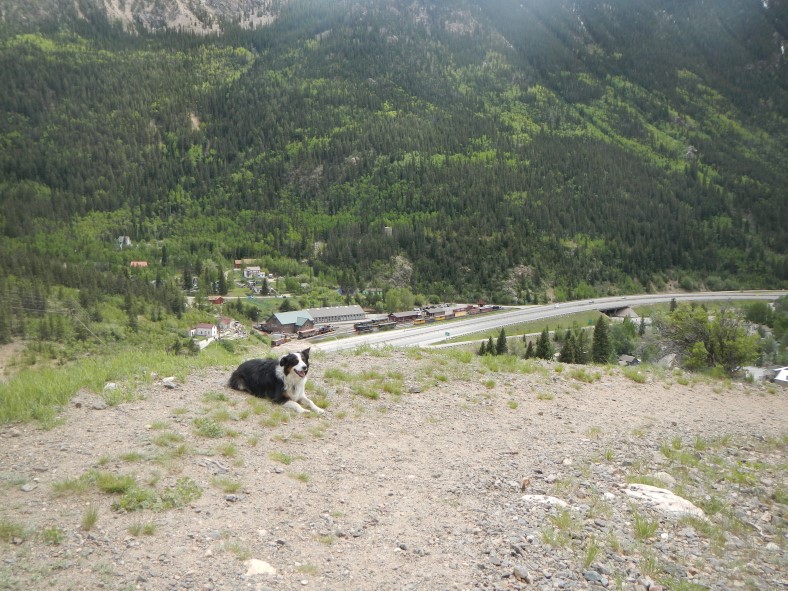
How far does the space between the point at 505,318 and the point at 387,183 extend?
7419 cm

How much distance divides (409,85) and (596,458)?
7587 inches

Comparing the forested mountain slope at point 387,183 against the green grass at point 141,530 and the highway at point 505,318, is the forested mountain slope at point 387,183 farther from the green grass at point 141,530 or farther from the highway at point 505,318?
the green grass at point 141,530

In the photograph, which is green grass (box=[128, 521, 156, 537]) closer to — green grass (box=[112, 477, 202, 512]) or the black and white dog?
green grass (box=[112, 477, 202, 512])

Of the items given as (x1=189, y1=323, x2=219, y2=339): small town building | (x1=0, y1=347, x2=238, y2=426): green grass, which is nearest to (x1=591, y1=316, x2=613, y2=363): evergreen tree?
(x1=189, y1=323, x2=219, y2=339): small town building

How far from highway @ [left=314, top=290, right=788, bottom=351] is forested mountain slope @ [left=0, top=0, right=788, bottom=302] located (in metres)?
9.12

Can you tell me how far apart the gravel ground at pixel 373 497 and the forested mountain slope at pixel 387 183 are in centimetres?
7474

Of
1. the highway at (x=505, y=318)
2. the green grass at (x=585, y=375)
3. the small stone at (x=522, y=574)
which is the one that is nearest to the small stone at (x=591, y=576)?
the small stone at (x=522, y=574)

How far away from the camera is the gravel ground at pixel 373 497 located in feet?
16.3

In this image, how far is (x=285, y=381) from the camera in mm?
10031

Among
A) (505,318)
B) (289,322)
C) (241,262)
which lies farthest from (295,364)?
(241,262)

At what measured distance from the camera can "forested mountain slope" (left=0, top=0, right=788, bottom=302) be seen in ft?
372

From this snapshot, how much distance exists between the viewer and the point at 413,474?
7742mm

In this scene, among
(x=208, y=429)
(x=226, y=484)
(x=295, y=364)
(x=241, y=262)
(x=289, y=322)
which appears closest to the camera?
(x=226, y=484)

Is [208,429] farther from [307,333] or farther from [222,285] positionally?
[222,285]
